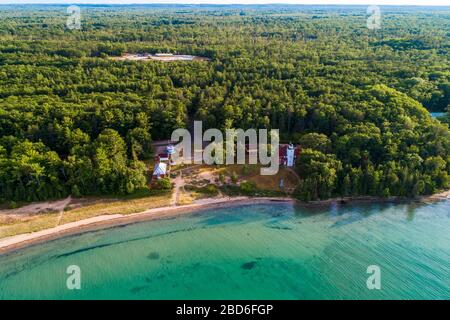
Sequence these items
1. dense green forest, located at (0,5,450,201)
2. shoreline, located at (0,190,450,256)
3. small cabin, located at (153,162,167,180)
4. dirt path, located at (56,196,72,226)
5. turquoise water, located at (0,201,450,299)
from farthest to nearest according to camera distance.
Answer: small cabin, located at (153,162,167,180)
dense green forest, located at (0,5,450,201)
dirt path, located at (56,196,72,226)
shoreline, located at (0,190,450,256)
turquoise water, located at (0,201,450,299)

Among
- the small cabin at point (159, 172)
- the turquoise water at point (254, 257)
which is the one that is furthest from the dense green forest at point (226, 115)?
the turquoise water at point (254, 257)

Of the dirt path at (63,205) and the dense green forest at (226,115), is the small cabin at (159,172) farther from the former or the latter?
the dirt path at (63,205)

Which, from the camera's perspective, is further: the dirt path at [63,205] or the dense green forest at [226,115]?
the dense green forest at [226,115]

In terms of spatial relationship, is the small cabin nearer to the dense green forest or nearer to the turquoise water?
the dense green forest

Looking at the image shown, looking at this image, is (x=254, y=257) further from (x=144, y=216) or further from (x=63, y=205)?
(x=63, y=205)

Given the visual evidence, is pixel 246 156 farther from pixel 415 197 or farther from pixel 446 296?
pixel 446 296

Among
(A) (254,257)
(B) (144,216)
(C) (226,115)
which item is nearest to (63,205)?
Answer: (B) (144,216)

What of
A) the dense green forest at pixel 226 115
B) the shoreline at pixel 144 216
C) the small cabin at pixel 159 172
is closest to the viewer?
the shoreline at pixel 144 216

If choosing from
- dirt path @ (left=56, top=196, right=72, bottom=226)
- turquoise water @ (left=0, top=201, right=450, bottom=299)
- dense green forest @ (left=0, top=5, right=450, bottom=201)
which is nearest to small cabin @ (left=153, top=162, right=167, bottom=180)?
dense green forest @ (left=0, top=5, right=450, bottom=201)
